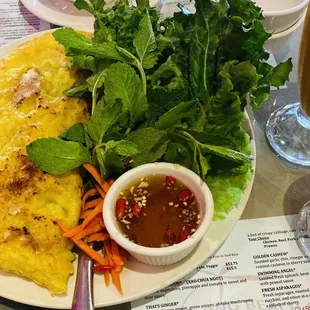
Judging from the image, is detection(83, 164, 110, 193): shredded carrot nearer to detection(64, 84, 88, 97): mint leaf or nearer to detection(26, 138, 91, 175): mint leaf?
detection(26, 138, 91, 175): mint leaf

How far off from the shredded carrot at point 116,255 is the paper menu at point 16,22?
→ 1.39m

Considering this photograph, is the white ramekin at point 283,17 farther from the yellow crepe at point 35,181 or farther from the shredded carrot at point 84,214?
the shredded carrot at point 84,214

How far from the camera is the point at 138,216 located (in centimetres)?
150

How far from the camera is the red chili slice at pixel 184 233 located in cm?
143

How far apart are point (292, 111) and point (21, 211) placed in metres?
1.35

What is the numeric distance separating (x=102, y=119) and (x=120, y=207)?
0.96 feet

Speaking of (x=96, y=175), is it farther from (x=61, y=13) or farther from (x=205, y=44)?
(x=61, y=13)

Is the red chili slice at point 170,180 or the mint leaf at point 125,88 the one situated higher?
the mint leaf at point 125,88

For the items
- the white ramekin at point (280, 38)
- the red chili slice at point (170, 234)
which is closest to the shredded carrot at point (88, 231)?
the red chili slice at point (170, 234)

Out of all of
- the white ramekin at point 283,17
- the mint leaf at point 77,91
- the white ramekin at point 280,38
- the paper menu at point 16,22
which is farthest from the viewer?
the paper menu at point 16,22

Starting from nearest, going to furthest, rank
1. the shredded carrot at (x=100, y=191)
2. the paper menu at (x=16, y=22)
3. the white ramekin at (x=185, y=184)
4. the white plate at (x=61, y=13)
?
1. the white ramekin at (x=185, y=184)
2. the shredded carrot at (x=100, y=191)
3. the white plate at (x=61, y=13)
4. the paper menu at (x=16, y=22)

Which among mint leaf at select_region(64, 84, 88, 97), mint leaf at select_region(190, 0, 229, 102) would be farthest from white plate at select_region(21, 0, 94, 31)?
mint leaf at select_region(190, 0, 229, 102)

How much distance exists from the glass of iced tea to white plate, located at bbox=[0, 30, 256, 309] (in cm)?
63

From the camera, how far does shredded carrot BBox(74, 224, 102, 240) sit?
1.49 meters
